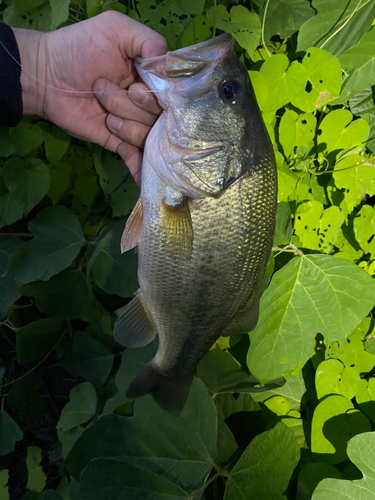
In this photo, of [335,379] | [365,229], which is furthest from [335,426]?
[365,229]

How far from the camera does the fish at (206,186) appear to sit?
0.93 m

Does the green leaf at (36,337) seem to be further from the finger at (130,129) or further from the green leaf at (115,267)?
the finger at (130,129)

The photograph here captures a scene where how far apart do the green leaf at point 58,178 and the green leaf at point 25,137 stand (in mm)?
122

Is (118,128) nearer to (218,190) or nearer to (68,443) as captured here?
(218,190)

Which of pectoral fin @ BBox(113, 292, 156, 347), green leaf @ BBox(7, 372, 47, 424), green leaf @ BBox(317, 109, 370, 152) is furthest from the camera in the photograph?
green leaf @ BBox(7, 372, 47, 424)

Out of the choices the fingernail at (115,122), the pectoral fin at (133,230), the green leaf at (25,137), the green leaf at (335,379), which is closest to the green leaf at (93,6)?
the fingernail at (115,122)

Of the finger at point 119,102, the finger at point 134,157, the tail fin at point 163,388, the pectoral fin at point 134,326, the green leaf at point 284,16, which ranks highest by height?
the green leaf at point 284,16

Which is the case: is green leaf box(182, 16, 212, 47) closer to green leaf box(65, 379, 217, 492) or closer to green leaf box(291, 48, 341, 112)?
green leaf box(291, 48, 341, 112)

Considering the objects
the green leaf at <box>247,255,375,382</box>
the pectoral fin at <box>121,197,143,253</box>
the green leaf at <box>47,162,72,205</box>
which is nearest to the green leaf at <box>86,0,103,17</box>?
the green leaf at <box>47,162,72,205</box>

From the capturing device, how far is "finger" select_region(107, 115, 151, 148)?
1.24 meters

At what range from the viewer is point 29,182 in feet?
4.65

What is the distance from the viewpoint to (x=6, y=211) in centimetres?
142

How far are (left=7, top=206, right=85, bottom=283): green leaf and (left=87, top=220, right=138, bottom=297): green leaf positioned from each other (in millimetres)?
115

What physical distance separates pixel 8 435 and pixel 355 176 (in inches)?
84.0
